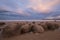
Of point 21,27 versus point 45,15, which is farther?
point 45,15

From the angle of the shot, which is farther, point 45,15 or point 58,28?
point 45,15

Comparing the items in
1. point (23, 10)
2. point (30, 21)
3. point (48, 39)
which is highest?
point (23, 10)

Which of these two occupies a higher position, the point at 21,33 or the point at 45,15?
the point at 45,15

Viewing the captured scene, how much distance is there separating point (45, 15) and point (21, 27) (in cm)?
43

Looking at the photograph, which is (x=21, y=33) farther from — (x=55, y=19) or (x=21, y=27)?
(x=55, y=19)

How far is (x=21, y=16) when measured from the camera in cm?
121

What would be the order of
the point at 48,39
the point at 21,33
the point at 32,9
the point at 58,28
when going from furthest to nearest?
the point at 32,9, the point at 58,28, the point at 21,33, the point at 48,39

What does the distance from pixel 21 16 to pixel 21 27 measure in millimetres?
328

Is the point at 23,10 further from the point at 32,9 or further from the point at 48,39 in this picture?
the point at 48,39

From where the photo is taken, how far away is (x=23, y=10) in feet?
3.93

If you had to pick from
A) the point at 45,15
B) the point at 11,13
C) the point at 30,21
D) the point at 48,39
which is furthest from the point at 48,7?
the point at 48,39

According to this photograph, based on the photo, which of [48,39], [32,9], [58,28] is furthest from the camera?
[32,9]

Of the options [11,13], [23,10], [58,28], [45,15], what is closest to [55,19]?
[45,15]

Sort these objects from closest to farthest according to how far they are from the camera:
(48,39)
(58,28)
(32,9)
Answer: (48,39), (58,28), (32,9)
